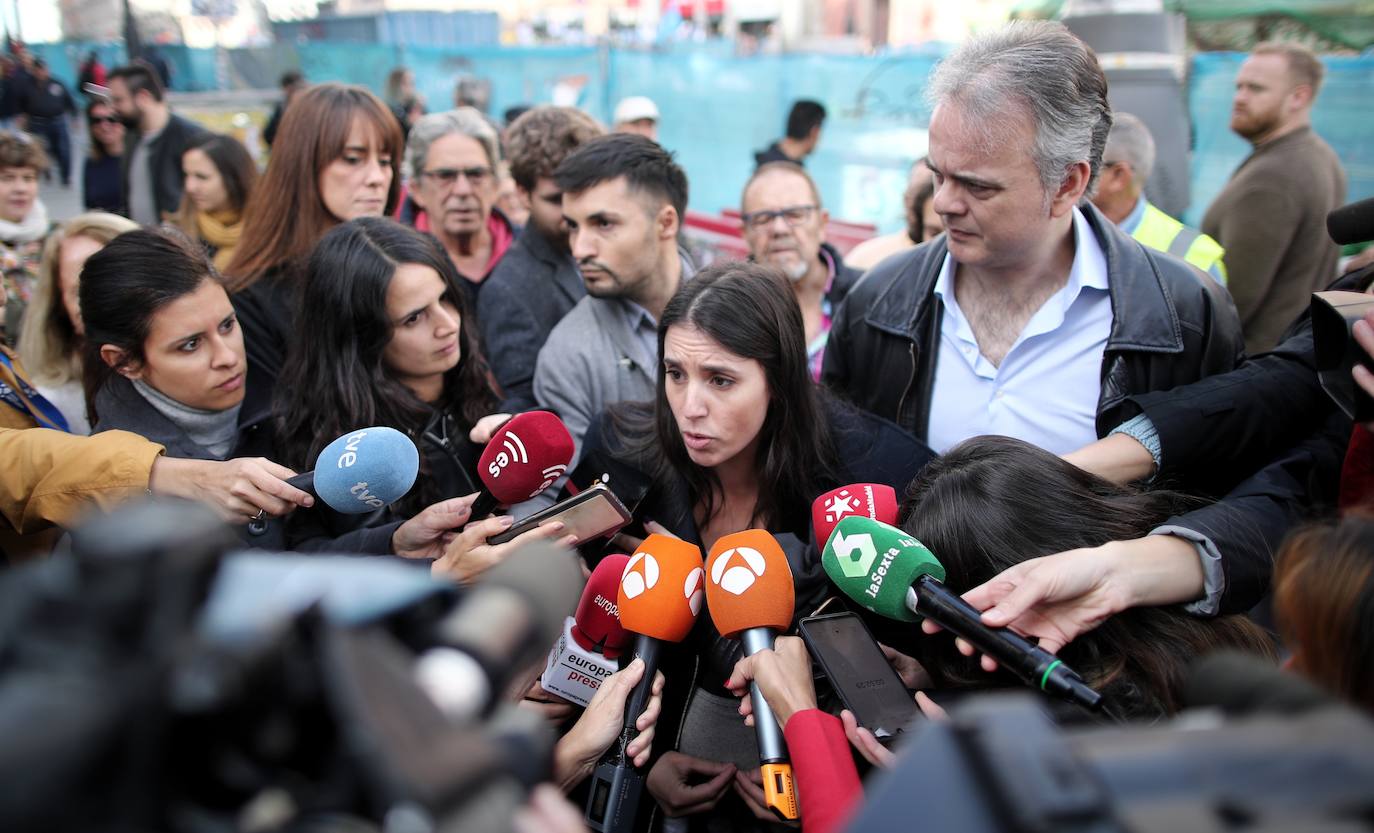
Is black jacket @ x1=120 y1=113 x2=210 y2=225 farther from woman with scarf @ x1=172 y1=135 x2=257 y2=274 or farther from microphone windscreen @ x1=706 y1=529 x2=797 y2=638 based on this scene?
microphone windscreen @ x1=706 y1=529 x2=797 y2=638

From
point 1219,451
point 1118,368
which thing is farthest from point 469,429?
point 1219,451

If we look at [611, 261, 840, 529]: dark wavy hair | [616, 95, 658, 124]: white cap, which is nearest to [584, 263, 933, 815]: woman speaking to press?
[611, 261, 840, 529]: dark wavy hair

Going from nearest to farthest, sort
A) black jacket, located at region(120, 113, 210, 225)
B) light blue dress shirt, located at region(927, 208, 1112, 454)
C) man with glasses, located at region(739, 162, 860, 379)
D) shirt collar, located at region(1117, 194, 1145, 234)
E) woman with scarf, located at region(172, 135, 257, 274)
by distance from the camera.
→ 1. light blue dress shirt, located at region(927, 208, 1112, 454)
2. shirt collar, located at region(1117, 194, 1145, 234)
3. man with glasses, located at region(739, 162, 860, 379)
4. woman with scarf, located at region(172, 135, 257, 274)
5. black jacket, located at region(120, 113, 210, 225)

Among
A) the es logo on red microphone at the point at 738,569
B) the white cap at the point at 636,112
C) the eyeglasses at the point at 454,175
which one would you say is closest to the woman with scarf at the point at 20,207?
the eyeglasses at the point at 454,175

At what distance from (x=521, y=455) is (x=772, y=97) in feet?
23.9

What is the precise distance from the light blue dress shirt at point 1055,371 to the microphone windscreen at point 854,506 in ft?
1.51

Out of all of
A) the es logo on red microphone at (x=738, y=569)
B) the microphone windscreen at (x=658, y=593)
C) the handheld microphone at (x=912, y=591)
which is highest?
the handheld microphone at (x=912, y=591)

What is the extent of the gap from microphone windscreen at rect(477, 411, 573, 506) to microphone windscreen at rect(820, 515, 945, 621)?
791 millimetres

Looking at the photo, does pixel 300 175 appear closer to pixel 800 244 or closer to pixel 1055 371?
pixel 800 244

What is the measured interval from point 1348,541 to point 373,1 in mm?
24379

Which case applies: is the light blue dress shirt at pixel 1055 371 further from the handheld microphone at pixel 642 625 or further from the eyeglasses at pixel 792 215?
the eyeglasses at pixel 792 215

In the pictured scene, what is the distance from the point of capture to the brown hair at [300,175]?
3193 millimetres

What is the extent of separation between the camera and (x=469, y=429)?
276cm

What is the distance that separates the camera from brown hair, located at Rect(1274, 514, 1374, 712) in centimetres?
99
